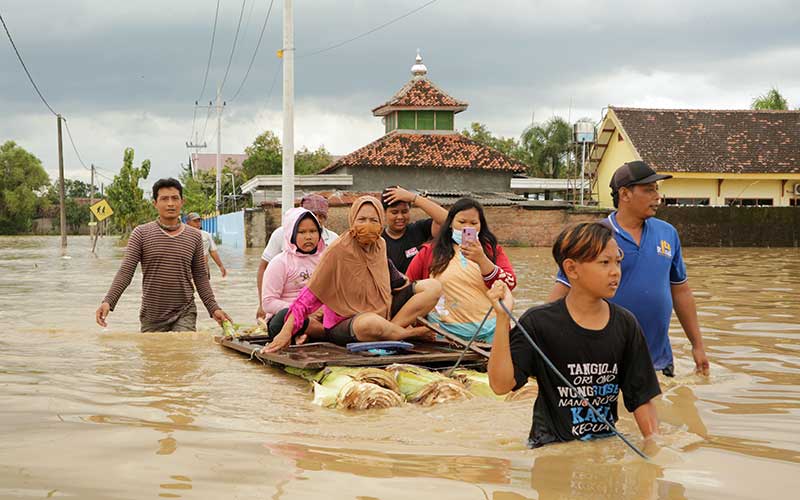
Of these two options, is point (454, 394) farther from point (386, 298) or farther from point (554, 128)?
point (554, 128)

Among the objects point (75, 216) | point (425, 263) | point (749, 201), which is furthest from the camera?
point (75, 216)

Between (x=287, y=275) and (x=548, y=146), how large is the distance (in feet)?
160

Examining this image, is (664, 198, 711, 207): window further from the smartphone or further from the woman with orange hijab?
the smartphone

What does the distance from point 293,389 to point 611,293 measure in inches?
137

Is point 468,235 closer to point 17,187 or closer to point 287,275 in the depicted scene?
point 287,275

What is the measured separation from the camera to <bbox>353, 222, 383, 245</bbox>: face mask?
6.96 m

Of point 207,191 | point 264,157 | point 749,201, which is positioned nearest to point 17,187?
point 207,191

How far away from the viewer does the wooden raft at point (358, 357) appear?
6609mm

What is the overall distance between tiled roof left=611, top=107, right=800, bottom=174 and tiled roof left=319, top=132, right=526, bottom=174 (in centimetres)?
594

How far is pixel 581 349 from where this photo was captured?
389cm

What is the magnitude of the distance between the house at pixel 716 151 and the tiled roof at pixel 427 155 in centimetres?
546

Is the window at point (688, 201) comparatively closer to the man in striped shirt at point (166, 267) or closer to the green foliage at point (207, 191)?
the green foliage at point (207, 191)

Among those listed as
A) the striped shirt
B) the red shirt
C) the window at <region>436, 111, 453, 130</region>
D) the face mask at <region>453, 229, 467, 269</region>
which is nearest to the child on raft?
the striped shirt

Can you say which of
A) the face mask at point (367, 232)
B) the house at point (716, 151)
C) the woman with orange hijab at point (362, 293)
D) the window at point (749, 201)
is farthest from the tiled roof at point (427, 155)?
the face mask at point (367, 232)
